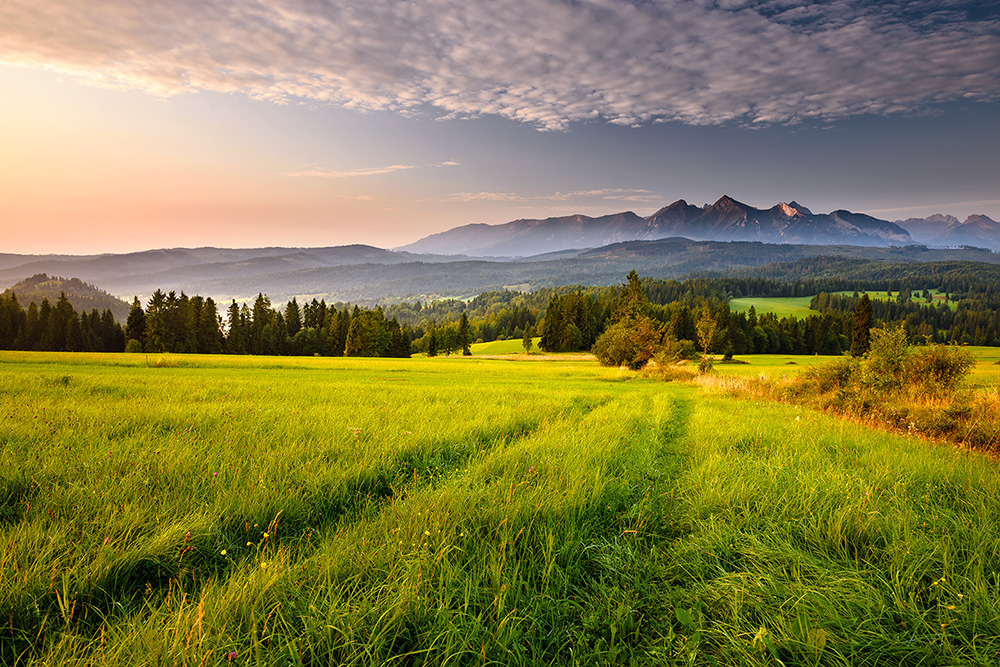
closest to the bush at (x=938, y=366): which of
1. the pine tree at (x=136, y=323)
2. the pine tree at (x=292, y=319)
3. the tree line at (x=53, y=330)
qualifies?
the pine tree at (x=292, y=319)

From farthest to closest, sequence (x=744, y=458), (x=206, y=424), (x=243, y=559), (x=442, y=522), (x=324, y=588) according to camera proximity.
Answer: (x=206, y=424), (x=744, y=458), (x=442, y=522), (x=243, y=559), (x=324, y=588)

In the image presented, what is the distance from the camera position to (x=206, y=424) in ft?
21.4

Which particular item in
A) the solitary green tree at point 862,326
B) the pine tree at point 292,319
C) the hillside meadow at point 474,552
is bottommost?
the solitary green tree at point 862,326

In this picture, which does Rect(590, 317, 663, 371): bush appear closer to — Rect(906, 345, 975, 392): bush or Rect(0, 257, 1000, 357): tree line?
Rect(0, 257, 1000, 357): tree line

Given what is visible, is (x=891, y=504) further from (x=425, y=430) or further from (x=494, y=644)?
(x=425, y=430)

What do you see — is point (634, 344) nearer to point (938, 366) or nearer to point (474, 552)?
point (938, 366)

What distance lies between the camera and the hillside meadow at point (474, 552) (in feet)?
7.29

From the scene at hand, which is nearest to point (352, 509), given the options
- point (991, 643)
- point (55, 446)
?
point (55, 446)

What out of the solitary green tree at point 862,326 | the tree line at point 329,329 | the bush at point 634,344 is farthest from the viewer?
the solitary green tree at point 862,326

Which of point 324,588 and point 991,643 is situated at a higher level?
point 324,588

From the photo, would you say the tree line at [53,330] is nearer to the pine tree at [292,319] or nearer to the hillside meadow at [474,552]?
the pine tree at [292,319]

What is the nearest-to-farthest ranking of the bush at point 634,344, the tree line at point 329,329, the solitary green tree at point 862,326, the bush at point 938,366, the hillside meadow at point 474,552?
the hillside meadow at point 474,552
the bush at point 938,366
the bush at point 634,344
the tree line at point 329,329
the solitary green tree at point 862,326

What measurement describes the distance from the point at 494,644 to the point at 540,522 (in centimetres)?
136

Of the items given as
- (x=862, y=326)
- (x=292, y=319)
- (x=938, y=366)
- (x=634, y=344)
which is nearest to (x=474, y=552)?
(x=938, y=366)
